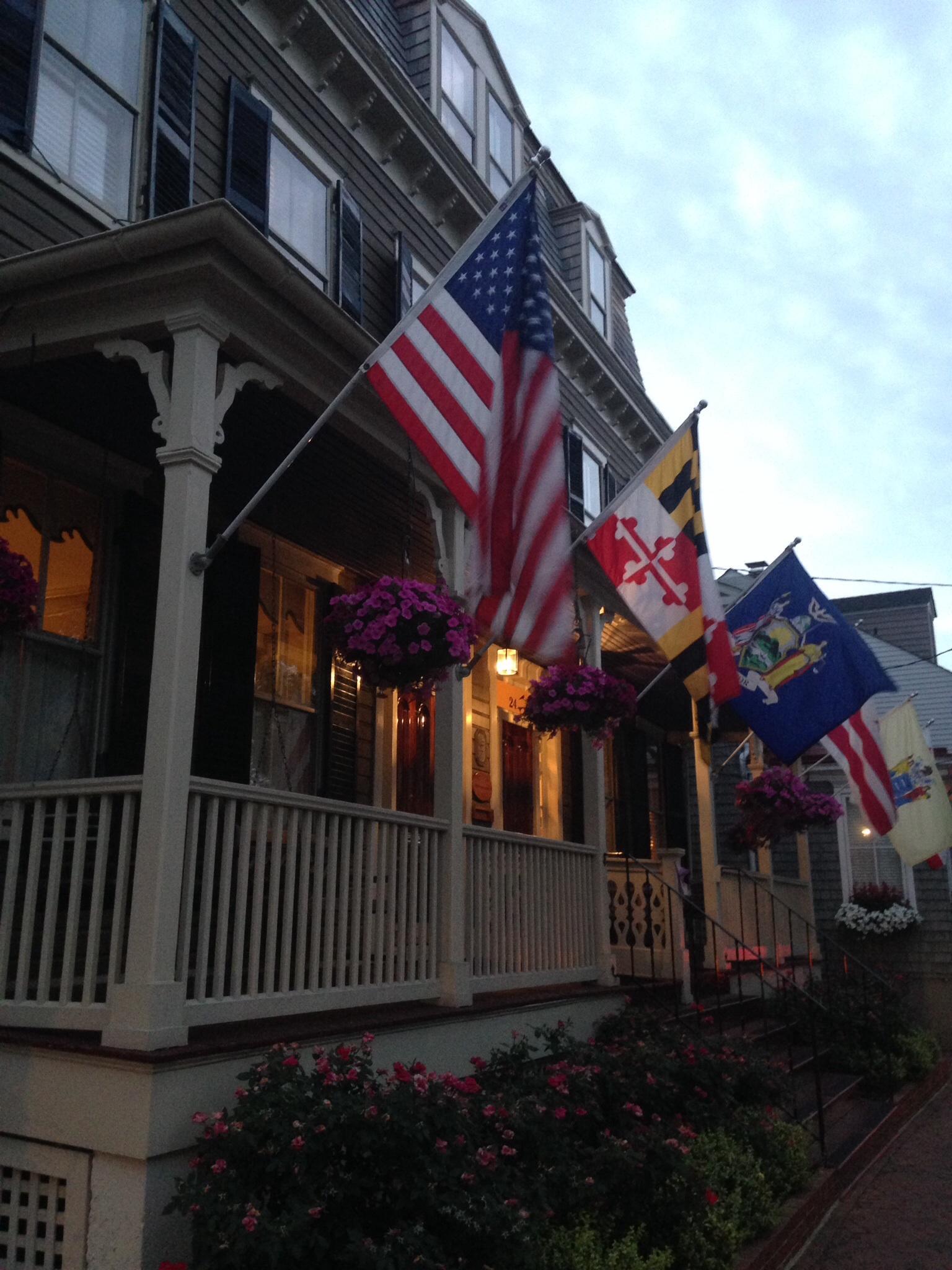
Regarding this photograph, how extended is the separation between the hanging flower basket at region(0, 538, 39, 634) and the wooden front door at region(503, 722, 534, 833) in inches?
260

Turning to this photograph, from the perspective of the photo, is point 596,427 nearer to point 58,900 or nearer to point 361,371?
point 361,371

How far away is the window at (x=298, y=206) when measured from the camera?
923 centimetres

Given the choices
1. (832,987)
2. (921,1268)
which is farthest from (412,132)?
(921,1268)

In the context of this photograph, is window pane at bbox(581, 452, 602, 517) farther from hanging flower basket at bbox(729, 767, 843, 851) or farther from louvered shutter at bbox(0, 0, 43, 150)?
louvered shutter at bbox(0, 0, 43, 150)

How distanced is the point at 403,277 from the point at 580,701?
4.99 m

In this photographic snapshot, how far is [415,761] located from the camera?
9922 millimetres

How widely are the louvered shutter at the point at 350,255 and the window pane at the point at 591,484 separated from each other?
502cm

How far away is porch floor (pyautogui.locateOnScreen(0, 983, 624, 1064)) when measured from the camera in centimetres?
432

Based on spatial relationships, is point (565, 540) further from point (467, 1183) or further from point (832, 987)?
point (832, 987)

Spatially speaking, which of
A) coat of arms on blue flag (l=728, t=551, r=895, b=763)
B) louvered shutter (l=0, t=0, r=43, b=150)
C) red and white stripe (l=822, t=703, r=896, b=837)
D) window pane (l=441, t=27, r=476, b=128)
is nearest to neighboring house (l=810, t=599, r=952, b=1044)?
red and white stripe (l=822, t=703, r=896, b=837)

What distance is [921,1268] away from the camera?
5.55 meters

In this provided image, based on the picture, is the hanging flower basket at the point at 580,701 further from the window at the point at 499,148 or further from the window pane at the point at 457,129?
the window at the point at 499,148

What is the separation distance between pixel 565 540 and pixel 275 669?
3.60 meters

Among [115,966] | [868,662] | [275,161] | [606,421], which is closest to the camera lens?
[115,966]
